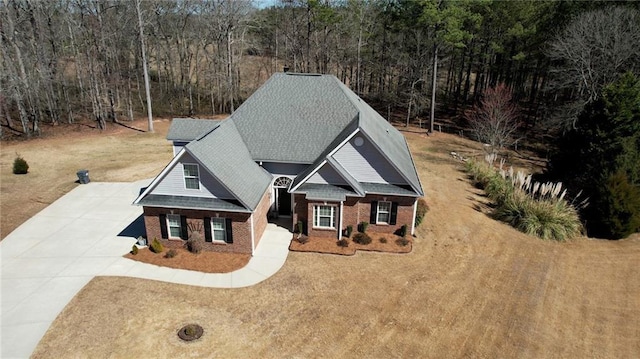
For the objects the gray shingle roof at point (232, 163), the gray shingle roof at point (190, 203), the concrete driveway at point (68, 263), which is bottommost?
the concrete driveway at point (68, 263)

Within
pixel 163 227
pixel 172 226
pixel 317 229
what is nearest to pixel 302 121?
pixel 317 229

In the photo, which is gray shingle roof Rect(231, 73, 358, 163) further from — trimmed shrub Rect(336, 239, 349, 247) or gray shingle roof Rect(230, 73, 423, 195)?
trimmed shrub Rect(336, 239, 349, 247)

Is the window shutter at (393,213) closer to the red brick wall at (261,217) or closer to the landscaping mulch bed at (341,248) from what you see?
the landscaping mulch bed at (341,248)

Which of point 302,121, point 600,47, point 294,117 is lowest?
point 302,121

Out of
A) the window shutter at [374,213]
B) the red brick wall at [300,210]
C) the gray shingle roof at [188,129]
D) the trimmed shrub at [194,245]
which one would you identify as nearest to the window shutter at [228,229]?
the trimmed shrub at [194,245]

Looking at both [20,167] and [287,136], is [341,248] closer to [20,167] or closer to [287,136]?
[287,136]

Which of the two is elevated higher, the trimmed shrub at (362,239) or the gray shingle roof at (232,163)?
the gray shingle roof at (232,163)
